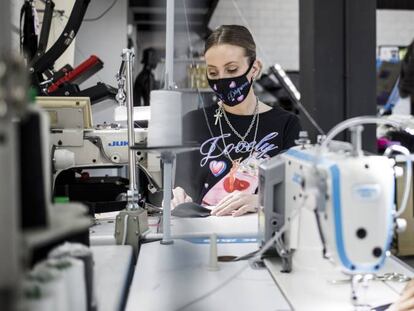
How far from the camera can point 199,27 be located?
525 centimetres

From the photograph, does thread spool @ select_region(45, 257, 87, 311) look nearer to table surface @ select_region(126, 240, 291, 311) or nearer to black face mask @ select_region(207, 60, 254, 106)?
table surface @ select_region(126, 240, 291, 311)

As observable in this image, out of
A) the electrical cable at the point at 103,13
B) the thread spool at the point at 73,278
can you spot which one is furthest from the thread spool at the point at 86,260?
the electrical cable at the point at 103,13

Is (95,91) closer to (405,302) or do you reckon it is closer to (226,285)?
(226,285)

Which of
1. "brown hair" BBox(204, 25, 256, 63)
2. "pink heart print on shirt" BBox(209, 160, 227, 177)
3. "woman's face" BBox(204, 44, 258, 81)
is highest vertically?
"brown hair" BBox(204, 25, 256, 63)

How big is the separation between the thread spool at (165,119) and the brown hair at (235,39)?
3.18ft

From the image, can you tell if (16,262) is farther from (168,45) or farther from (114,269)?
(168,45)

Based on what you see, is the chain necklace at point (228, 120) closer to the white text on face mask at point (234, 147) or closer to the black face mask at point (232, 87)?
the white text on face mask at point (234, 147)

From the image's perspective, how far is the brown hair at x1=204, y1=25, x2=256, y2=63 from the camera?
198cm

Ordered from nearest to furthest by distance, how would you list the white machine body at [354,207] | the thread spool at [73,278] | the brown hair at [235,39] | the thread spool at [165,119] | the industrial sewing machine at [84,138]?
1. the thread spool at [73,278]
2. the white machine body at [354,207]
3. the thread spool at [165,119]
4. the industrial sewing machine at [84,138]
5. the brown hair at [235,39]

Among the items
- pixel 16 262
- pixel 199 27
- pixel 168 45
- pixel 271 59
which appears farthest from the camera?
pixel 271 59

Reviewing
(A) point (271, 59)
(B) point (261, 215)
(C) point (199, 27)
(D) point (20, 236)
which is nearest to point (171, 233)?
(B) point (261, 215)

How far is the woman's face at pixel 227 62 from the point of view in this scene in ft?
6.17

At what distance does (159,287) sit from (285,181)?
39 cm

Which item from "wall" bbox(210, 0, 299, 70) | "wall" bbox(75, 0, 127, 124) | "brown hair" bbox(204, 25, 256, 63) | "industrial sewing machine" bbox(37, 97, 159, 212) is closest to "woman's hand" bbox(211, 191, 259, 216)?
"industrial sewing machine" bbox(37, 97, 159, 212)
